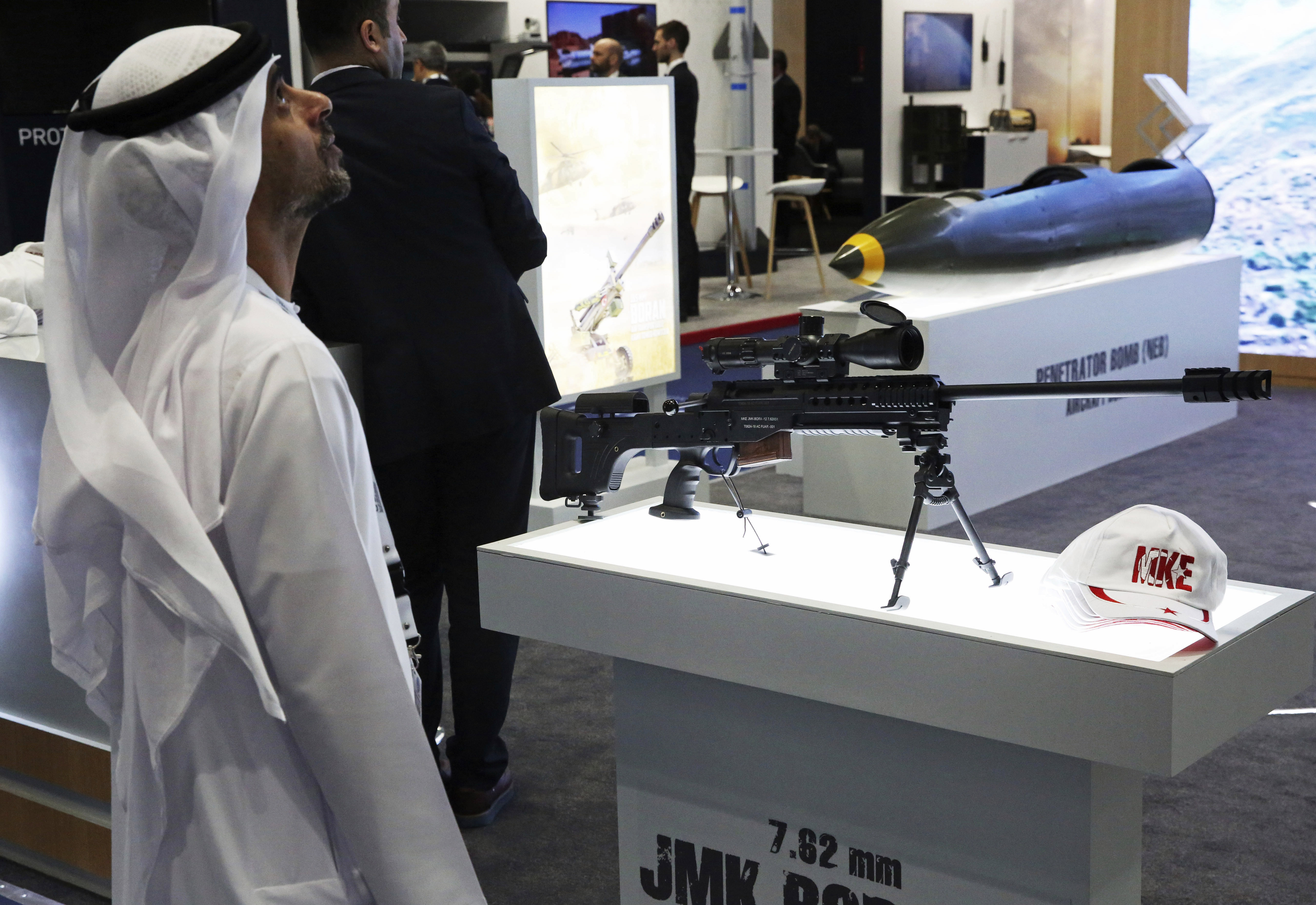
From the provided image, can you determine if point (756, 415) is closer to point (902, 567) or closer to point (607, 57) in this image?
point (902, 567)

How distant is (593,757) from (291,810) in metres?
1.86

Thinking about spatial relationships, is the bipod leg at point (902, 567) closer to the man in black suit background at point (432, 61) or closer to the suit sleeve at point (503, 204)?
the suit sleeve at point (503, 204)

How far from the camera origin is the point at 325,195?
1396 mm

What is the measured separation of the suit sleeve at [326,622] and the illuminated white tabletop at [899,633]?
0.72 metres

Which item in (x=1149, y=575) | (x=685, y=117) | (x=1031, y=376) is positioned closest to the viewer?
(x=1149, y=575)

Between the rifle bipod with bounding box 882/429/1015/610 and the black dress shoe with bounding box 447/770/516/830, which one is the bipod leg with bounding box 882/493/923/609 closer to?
the rifle bipod with bounding box 882/429/1015/610

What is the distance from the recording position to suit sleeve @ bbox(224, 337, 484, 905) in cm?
113

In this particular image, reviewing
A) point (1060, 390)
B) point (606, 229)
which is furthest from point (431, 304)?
point (606, 229)

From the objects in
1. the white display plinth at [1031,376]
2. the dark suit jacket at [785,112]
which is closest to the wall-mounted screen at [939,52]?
the dark suit jacket at [785,112]

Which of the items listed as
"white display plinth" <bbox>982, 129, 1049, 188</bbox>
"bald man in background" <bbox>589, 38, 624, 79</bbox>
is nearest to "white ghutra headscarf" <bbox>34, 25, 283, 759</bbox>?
"bald man in background" <bbox>589, 38, 624, 79</bbox>

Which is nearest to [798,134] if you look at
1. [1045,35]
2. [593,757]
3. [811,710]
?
[1045,35]

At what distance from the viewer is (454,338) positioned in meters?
2.54

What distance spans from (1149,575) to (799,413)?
0.58 metres

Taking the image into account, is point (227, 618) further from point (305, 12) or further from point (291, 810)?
point (305, 12)
